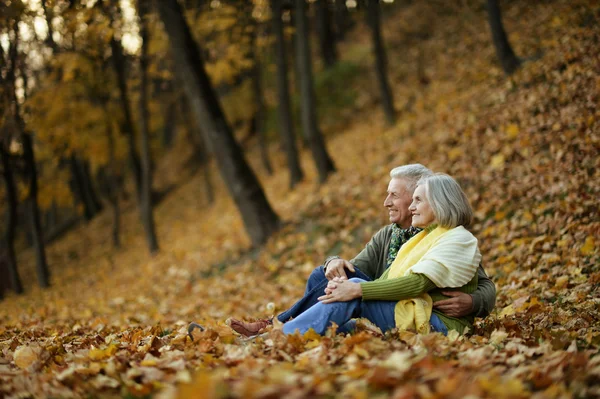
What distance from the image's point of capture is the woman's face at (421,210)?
11.9ft

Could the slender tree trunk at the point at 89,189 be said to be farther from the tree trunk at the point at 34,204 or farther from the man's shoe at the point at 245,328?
the man's shoe at the point at 245,328

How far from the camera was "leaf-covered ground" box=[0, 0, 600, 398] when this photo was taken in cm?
247

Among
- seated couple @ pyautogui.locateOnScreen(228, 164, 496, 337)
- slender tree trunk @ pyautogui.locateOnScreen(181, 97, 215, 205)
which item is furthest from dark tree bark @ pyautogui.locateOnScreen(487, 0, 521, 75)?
slender tree trunk @ pyautogui.locateOnScreen(181, 97, 215, 205)

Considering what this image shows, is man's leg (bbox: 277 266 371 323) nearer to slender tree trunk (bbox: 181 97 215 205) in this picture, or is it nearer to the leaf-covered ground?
the leaf-covered ground

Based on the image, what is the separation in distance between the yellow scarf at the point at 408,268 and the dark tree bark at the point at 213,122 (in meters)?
6.68

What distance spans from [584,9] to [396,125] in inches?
189

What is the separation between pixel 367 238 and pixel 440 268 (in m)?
5.00

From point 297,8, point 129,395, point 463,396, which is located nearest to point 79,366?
point 129,395

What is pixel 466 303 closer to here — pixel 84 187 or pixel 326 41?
pixel 326 41

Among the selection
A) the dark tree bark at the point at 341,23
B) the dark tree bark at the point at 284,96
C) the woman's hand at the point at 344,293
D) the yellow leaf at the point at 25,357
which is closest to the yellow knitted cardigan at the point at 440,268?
Result: the woman's hand at the point at 344,293

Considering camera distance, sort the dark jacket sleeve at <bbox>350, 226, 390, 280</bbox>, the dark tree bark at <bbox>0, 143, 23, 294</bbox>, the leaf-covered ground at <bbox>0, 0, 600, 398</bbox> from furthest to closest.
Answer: the dark tree bark at <bbox>0, 143, 23, 294</bbox>
the dark jacket sleeve at <bbox>350, 226, 390, 280</bbox>
the leaf-covered ground at <bbox>0, 0, 600, 398</bbox>

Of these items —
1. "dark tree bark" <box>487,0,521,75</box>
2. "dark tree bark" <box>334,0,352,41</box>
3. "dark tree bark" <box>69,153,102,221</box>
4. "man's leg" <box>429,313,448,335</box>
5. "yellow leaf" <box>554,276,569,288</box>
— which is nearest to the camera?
"man's leg" <box>429,313,448,335</box>

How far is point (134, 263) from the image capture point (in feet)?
52.0

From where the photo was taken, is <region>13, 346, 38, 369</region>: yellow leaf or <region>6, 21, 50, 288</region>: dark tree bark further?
<region>6, 21, 50, 288</region>: dark tree bark
